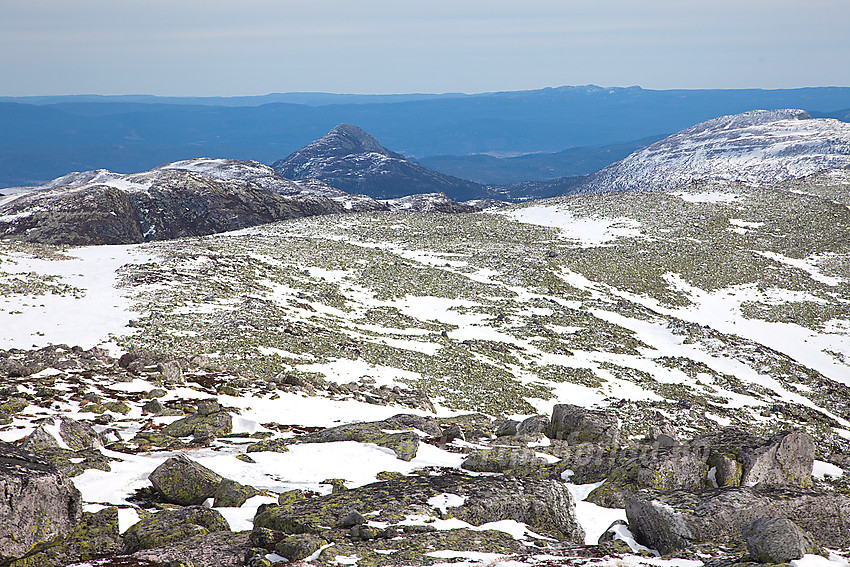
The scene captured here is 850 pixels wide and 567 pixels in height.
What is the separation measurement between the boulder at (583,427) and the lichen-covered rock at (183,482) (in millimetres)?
12878

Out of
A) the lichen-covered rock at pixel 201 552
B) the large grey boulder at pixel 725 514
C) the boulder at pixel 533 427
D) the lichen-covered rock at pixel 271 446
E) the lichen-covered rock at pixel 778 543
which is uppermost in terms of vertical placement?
the lichen-covered rock at pixel 778 543

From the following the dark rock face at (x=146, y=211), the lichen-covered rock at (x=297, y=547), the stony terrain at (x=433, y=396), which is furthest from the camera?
the dark rock face at (x=146, y=211)

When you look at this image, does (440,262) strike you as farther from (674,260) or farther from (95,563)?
(95,563)

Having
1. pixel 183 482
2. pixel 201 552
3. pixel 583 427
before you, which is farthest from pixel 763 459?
pixel 183 482

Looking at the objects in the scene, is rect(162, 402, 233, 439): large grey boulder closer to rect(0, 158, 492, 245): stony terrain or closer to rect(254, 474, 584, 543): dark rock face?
rect(254, 474, 584, 543): dark rock face

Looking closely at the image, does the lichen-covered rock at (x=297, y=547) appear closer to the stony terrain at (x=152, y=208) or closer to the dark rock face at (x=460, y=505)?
the dark rock face at (x=460, y=505)

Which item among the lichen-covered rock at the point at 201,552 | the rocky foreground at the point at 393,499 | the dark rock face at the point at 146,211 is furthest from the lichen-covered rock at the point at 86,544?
the dark rock face at the point at 146,211

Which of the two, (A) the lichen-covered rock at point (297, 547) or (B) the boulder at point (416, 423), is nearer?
(A) the lichen-covered rock at point (297, 547)

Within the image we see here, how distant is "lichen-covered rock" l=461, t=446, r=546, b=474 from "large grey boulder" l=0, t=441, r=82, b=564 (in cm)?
963

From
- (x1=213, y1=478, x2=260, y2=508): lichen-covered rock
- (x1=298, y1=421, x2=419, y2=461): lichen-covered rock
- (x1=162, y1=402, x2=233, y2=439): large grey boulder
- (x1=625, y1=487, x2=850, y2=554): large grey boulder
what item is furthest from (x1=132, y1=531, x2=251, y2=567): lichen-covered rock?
A: (x1=162, y1=402, x2=233, y2=439): large grey boulder

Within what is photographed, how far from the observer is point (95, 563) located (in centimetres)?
930

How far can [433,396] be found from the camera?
102ft

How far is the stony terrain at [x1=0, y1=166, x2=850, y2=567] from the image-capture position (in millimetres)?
10812

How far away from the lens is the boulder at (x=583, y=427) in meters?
20.4
